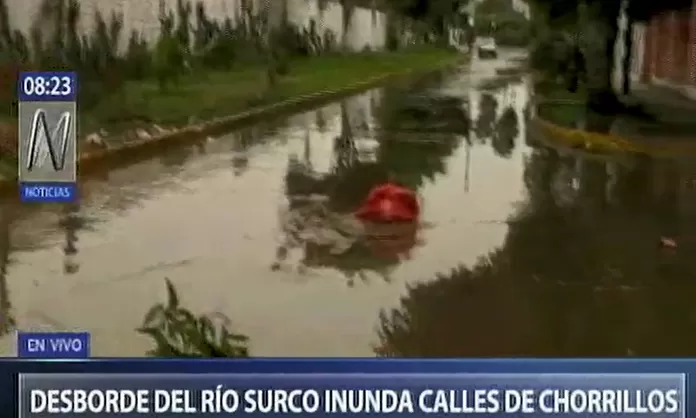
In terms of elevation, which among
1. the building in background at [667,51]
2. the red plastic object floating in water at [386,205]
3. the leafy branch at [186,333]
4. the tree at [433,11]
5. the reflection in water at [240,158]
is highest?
the tree at [433,11]

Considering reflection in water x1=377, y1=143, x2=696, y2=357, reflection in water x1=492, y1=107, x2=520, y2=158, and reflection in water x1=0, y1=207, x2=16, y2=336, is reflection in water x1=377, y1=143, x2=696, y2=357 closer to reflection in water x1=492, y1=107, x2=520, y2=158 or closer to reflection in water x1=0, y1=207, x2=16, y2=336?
reflection in water x1=492, y1=107, x2=520, y2=158

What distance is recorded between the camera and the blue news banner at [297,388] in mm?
890

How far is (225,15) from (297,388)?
1.26 feet

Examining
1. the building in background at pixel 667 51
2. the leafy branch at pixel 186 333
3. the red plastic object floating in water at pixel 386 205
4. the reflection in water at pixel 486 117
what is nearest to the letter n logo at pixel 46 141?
the leafy branch at pixel 186 333

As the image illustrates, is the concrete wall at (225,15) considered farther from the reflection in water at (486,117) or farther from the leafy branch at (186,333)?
the leafy branch at (186,333)

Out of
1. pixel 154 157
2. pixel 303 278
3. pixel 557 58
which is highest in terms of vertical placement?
pixel 557 58

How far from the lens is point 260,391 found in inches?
35.1

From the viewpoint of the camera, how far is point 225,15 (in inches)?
36.2

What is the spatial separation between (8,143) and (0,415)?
27cm

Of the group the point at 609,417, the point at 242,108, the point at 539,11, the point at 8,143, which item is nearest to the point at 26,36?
the point at 8,143

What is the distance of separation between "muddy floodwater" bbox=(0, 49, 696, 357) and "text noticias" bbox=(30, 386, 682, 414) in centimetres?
4

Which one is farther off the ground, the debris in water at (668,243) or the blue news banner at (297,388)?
the debris in water at (668,243)

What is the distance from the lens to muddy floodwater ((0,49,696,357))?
905mm

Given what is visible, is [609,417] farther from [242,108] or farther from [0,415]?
[0,415]
